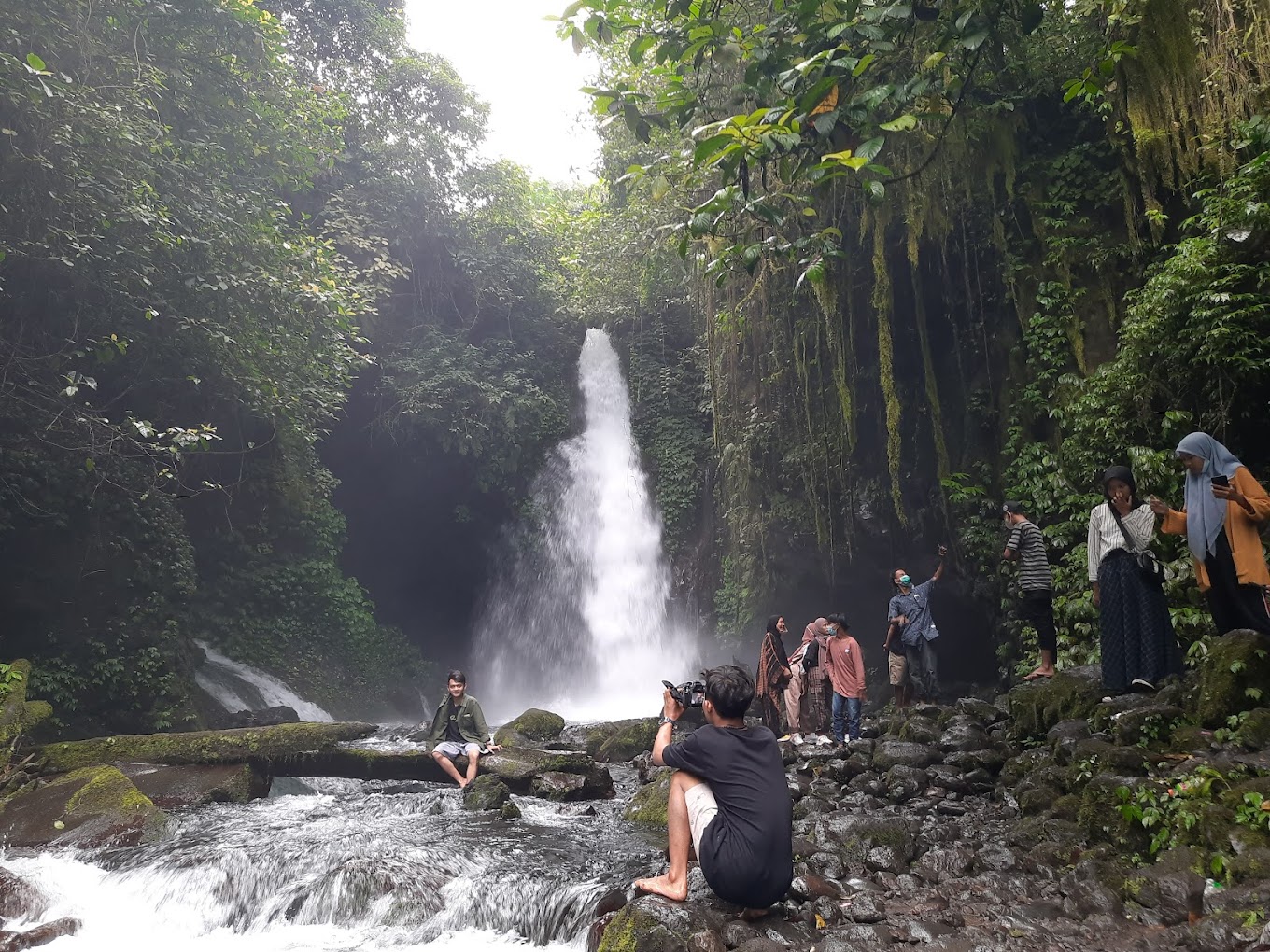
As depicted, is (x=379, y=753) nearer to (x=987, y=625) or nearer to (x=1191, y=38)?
(x=987, y=625)

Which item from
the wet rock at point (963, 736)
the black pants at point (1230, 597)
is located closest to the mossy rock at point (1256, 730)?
the black pants at point (1230, 597)

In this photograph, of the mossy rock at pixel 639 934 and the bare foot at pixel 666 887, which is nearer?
the mossy rock at pixel 639 934

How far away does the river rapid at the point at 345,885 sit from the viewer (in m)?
4.79

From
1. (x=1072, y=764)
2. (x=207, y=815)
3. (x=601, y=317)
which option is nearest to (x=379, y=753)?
(x=207, y=815)

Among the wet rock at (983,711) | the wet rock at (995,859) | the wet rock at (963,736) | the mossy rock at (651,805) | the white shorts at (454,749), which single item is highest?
the wet rock at (983,711)

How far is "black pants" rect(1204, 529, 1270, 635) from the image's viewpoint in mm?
4500

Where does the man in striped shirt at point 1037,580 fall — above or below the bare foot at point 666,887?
above

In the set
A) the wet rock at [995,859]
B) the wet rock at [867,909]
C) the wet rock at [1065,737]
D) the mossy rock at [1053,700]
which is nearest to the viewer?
the wet rock at [867,909]

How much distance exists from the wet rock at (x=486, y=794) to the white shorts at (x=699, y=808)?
13.3 ft

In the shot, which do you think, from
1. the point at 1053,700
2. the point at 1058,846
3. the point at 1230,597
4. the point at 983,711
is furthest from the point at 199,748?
the point at 1230,597

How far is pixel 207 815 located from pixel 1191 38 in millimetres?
11581

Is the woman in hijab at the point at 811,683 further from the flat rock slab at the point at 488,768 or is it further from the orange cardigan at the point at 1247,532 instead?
the orange cardigan at the point at 1247,532

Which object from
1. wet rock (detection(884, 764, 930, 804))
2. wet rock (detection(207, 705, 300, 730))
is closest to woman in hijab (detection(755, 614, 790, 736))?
wet rock (detection(884, 764, 930, 804))

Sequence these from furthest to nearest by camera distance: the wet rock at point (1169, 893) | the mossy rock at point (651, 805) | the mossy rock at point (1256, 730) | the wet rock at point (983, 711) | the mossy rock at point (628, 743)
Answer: the mossy rock at point (628, 743) → the wet rock at point (983, 711) → the mossy rock at point (651, 805) → the mossy rock at point (1256, 730) → the wet rock at point (1169, 893)
